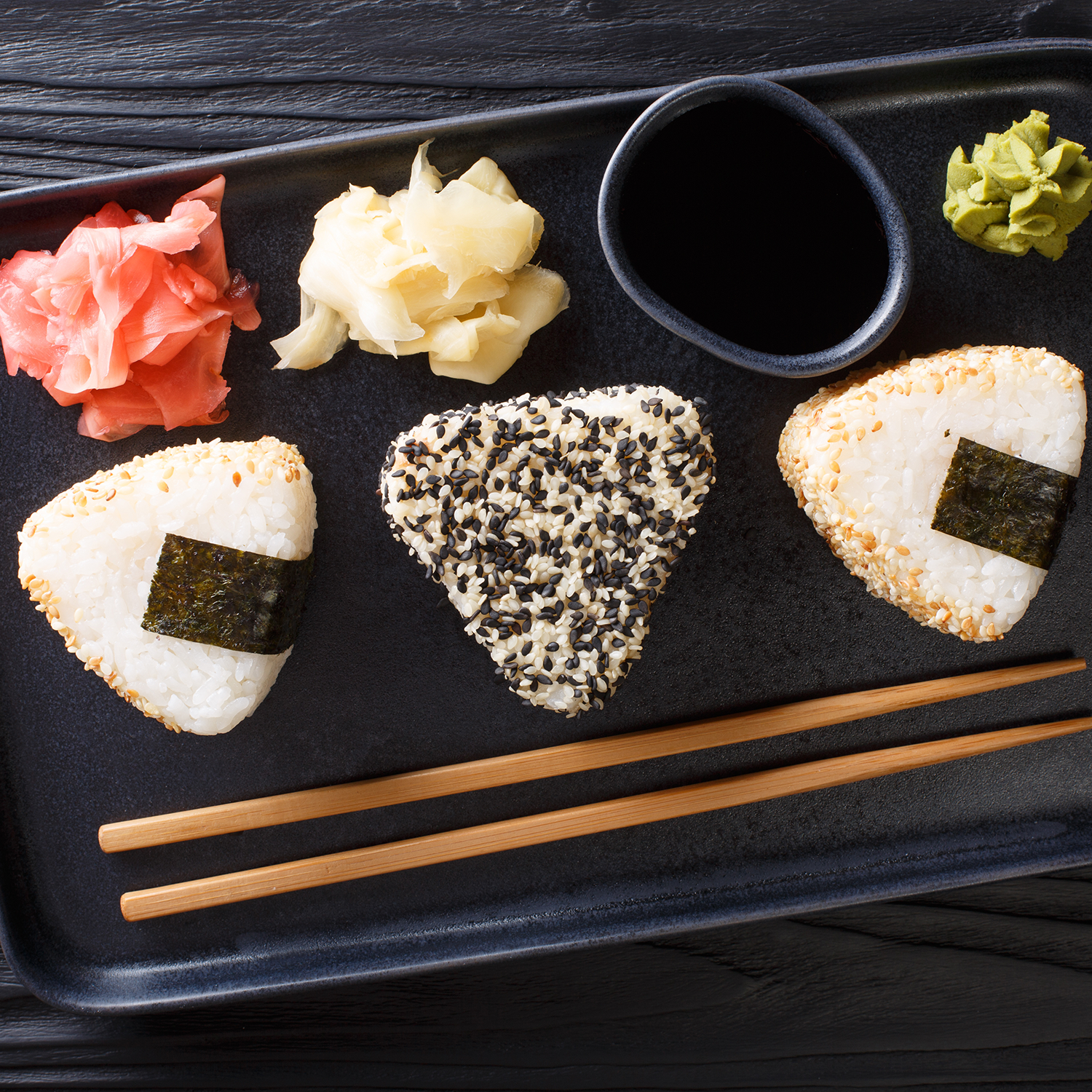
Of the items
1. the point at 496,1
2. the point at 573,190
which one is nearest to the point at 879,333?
the point at 573,190

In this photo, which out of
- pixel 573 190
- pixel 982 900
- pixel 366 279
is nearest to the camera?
pixel 366 279

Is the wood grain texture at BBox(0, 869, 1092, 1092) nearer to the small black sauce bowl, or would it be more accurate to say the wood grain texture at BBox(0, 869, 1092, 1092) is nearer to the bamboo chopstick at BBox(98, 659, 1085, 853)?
the bamboo chopstick at BBox(98, 659, 1085, 853)

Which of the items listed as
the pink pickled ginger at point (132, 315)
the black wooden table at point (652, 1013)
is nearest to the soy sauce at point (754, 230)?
the black wooden table at point (652, 1013)

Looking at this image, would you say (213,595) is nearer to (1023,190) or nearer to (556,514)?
(556,514)

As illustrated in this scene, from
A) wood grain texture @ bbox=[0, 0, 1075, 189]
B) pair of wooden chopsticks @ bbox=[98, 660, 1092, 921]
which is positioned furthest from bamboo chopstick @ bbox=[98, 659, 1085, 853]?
wood grain texture @ bbox=[0, 0, 1075, 189]

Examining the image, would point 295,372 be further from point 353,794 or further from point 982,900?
point 982,900

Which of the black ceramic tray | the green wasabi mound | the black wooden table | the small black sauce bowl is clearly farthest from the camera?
the black wooden table
